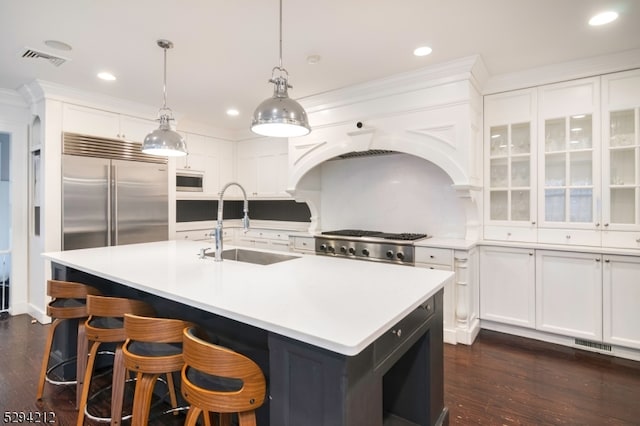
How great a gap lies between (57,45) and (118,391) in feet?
8.73

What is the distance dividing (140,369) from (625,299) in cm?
351

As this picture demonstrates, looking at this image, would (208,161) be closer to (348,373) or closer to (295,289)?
(295,289)

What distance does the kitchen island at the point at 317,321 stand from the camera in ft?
3.63

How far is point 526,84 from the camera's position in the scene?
3.19 meters

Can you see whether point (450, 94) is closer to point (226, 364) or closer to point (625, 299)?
point (625, 299)

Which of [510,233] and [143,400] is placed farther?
[510,233]

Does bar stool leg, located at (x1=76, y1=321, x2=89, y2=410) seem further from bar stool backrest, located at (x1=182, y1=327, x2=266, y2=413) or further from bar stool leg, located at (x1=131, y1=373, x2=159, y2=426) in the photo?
bar stool backrest, located at (x1=182, y1=327, x2=266, y2=413)

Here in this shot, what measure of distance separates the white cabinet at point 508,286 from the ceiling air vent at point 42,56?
4263mm

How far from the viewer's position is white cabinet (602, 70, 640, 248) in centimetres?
280

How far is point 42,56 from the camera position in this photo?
2838 millimetres

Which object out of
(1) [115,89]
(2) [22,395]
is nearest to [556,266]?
(2) [22,395]

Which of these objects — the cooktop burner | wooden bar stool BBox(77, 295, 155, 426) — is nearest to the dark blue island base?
wooden bar stool BBox(77, 295, 155, 426)

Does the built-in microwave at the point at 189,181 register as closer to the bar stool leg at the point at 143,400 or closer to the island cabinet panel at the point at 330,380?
the bar stool leg at the point at 143,400

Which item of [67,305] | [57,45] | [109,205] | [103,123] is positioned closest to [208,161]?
[103,123]
